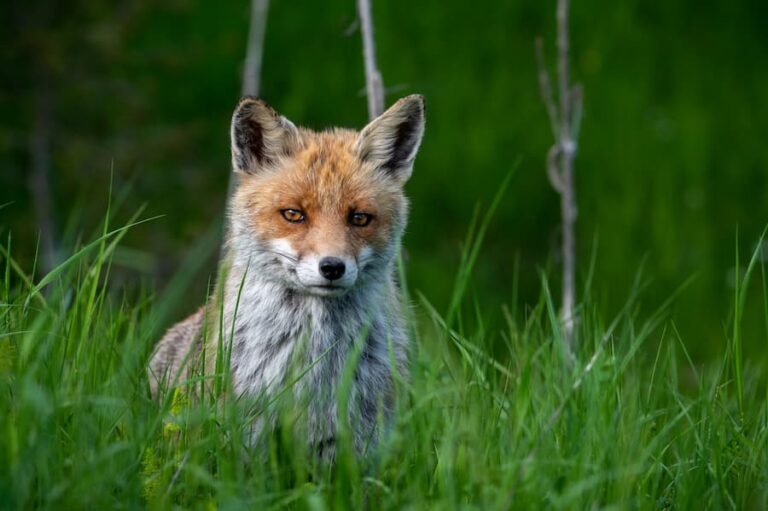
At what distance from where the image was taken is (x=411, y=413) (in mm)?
3953

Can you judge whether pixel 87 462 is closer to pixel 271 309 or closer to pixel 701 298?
pixel 271 309

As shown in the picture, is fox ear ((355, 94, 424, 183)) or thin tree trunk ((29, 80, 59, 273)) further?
thin tree trunk ((29, 80, 59, 273))

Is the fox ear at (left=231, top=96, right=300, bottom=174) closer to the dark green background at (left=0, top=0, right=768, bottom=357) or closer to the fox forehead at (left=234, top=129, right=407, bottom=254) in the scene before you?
the fox forehead at (left=234, top=129, right=407, bottom=254)

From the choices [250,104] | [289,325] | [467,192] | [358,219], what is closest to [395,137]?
[358,219]

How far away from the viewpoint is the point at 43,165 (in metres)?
11.3

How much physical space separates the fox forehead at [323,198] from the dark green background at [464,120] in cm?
466

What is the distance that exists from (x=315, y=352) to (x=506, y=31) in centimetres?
969

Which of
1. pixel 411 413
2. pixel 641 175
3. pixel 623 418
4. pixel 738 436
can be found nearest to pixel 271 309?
pixel 411 413

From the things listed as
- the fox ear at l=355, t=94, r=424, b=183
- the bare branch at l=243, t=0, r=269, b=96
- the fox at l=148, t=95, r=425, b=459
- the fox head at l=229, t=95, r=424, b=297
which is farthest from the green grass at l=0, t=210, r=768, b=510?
the bare branch at l=243, t=0, r=269, b=96

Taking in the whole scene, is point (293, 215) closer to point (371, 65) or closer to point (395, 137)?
point (395, 137)

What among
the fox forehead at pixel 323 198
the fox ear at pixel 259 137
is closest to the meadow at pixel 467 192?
the fox forehead at pixel 323 198

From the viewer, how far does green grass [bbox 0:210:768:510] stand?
3.67 metres

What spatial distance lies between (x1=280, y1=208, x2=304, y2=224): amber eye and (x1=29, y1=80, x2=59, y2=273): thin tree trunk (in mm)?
6221

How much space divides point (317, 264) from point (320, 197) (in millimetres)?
514
